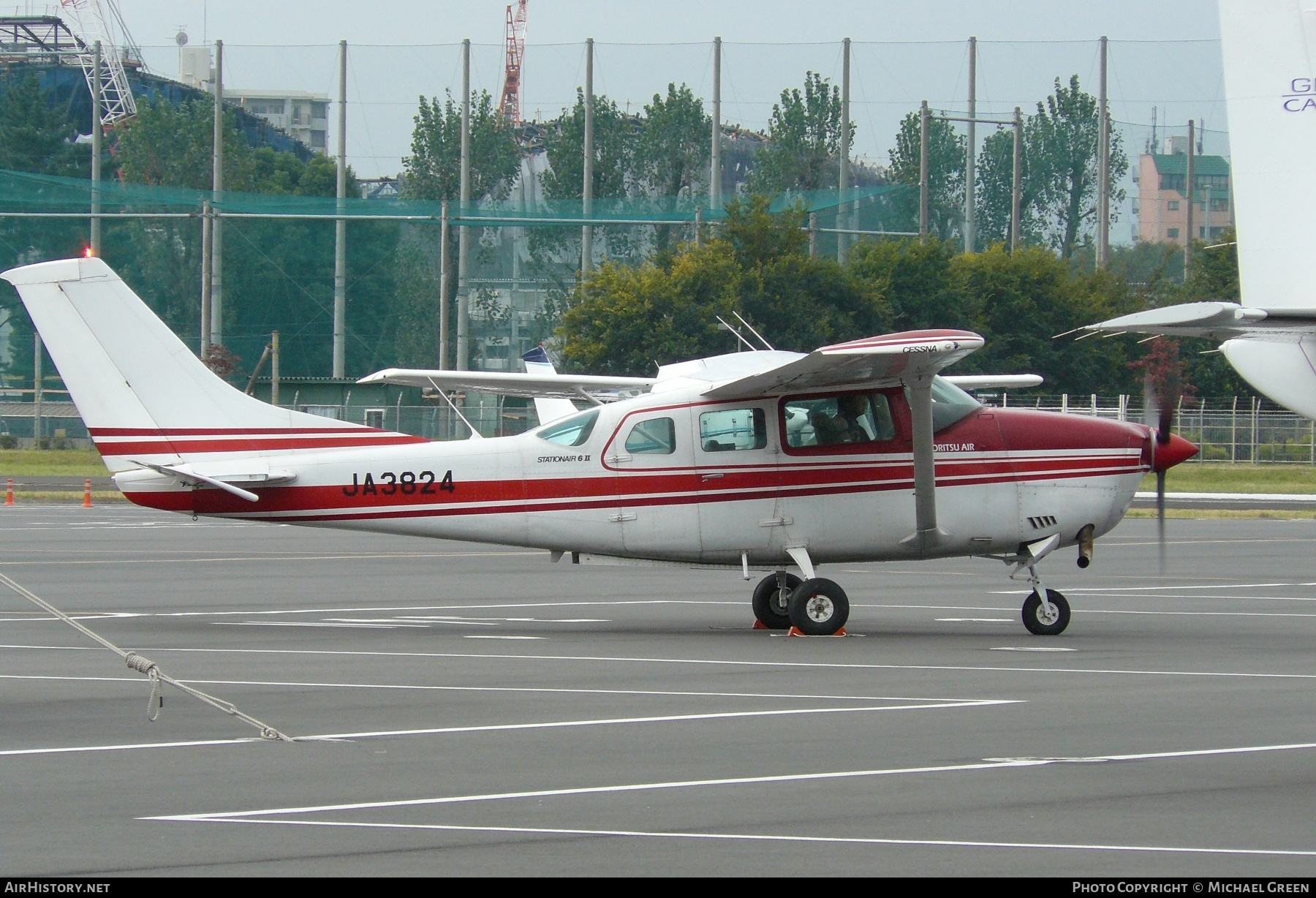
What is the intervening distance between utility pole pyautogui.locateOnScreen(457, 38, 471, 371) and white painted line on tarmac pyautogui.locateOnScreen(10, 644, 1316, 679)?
40486 millimetres

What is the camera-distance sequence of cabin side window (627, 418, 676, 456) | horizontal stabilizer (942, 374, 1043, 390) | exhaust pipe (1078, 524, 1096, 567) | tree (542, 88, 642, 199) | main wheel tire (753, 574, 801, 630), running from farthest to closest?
tree (542, 88, 642, 199)
horizontal stabilizer (942, 374, 1043, 390)
main wheel tire (753, 574, 801, 630)
cabin side window (627, 418, 676, 456)
exhaust pipe (1078, 524, 1096, 567)

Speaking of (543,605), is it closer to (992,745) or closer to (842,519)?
(842,519)

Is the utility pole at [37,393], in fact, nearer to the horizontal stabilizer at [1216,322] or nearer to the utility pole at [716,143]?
the utility pole at [716,143]

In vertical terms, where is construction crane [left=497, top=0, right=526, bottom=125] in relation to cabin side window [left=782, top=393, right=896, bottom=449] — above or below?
above

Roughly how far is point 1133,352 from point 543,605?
155ft

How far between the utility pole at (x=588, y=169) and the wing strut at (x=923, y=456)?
39597 millimetres

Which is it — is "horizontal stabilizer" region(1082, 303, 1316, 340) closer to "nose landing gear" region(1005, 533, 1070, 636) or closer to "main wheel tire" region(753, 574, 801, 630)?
"nose landing gear" region(1005, 533, 1070, 636)

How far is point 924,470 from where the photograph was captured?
1383 cm

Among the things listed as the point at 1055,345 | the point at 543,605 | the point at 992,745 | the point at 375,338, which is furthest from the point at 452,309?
the point at 992,745

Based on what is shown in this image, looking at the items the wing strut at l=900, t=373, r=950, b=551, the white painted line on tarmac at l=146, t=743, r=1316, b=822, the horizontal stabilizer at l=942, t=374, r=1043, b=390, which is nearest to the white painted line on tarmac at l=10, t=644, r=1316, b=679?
the wing strut at l=900, t=373, r=950, b=551

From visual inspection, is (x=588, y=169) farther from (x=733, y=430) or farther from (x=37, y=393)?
(x=733, y=430)

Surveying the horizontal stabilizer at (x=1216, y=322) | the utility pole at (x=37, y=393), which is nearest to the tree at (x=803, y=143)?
the utility pole at (x=37, y=393)

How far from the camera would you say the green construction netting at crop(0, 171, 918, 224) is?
2073 inches

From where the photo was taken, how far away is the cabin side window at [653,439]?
1446cm
